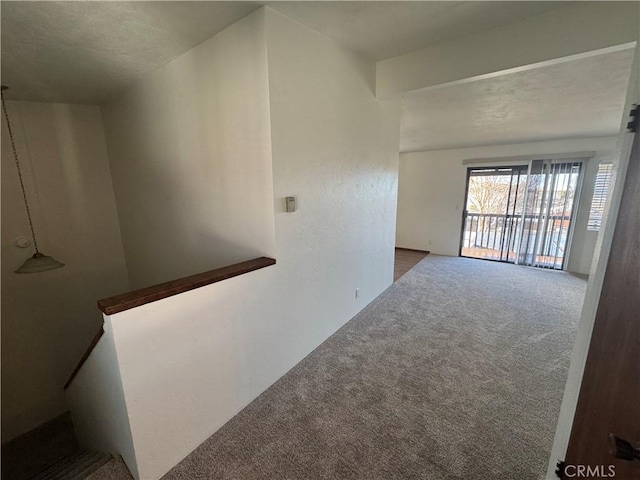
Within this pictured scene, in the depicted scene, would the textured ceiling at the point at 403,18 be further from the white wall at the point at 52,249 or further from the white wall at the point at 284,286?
the white wall at the point at 52,249

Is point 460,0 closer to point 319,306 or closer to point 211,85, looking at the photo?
point 211,85

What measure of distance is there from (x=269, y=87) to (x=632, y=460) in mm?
2302

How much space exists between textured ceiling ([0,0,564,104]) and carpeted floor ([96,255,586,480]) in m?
2.74

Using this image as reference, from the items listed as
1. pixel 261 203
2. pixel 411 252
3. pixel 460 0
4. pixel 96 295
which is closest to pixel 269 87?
pixel 261 203

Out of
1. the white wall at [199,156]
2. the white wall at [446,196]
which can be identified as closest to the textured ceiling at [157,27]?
the white wall at [199,156]

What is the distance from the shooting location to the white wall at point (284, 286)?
1.44m

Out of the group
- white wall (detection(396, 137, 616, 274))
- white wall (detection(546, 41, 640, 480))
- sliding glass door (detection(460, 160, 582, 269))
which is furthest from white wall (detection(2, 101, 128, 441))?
sliding glass door (detection(460, 160, 582, 269))

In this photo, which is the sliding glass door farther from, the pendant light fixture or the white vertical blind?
the pendant light fixture

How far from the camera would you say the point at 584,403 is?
0.83 meters

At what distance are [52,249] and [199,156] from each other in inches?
94.2

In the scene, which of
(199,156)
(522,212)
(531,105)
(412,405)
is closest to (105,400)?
(199,156)

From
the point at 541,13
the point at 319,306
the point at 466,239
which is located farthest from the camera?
the point at 466,239

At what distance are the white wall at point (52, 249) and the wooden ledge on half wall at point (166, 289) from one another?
9.06ft

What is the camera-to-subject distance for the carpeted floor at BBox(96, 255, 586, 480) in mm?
1513
